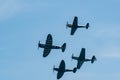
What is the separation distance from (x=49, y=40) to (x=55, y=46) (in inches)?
136

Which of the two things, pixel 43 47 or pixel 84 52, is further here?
pixel 84 52

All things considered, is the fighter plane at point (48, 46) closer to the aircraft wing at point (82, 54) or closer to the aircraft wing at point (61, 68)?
the aircraft wing at point (61, 68)

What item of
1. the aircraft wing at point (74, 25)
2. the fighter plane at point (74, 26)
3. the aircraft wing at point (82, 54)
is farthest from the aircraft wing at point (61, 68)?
the fighter plane at point (74, 26)

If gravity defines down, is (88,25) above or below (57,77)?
above

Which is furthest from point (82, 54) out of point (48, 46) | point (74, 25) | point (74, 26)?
point (48, 46)

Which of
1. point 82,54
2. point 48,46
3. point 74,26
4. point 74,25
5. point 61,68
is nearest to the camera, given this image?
point 48,46

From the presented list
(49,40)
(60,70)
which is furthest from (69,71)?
(49,40)

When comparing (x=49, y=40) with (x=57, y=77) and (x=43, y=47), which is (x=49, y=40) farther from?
(x=57, y=77)

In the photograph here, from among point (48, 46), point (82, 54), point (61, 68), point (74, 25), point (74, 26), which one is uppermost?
point (74, 25)

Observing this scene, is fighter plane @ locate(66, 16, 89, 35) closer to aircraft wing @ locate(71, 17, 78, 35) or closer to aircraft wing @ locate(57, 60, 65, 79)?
aircraft wing @ locate(71, 17, 78, 35)

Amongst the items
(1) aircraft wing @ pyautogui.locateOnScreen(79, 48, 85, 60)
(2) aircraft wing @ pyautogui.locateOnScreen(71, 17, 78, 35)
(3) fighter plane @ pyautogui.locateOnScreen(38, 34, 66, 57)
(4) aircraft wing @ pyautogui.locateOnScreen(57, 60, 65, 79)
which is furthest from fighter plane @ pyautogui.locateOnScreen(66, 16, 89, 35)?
(4) aircraft wing @ pyautogui.locateOnScreen(57, 60, 65, 79)

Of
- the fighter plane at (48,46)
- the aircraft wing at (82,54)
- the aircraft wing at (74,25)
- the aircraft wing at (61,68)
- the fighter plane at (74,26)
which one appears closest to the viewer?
the fighter plane at (48,46)

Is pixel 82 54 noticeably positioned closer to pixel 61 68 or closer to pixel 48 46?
pixel 61 68

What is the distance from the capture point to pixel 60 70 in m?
183
